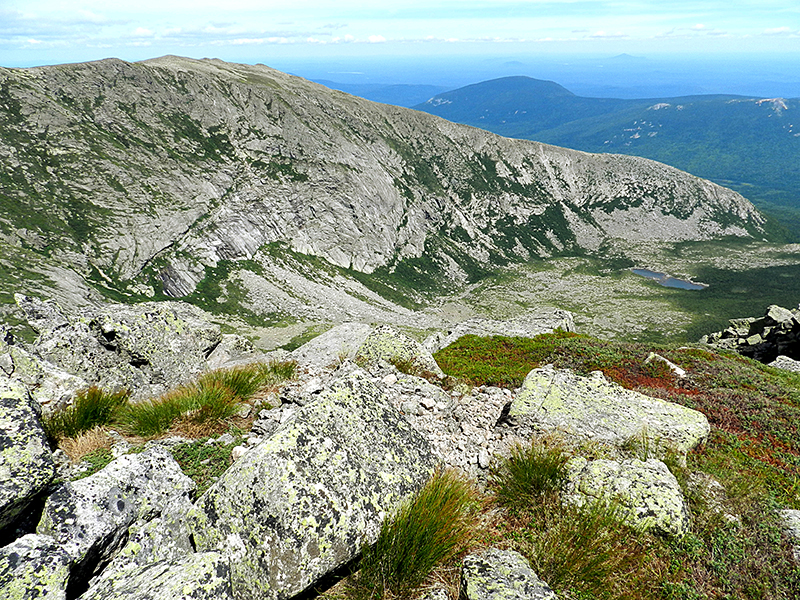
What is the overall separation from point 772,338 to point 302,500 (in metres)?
63.0

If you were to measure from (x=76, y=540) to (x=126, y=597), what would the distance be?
1.47 m

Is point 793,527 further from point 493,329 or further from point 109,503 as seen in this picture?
point 493,329

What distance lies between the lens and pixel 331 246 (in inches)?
6304

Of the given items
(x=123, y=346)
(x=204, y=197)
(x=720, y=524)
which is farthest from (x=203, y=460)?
(x=204, y=197)

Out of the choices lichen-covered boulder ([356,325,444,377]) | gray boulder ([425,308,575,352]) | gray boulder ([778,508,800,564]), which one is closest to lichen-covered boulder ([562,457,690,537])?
gray boulder ([778,508,800,564])

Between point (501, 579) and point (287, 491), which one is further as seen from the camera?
point (287, 491)

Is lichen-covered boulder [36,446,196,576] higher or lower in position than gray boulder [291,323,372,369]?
higher

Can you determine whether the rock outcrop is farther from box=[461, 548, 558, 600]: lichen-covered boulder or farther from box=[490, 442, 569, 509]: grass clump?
box=[461, 548, 558, 600]: lichen-covered boulder

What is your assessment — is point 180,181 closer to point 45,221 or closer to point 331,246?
point 45,221

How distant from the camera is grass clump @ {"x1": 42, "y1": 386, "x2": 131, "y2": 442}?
8773 millimetres

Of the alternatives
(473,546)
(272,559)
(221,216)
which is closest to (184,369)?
(272,559)

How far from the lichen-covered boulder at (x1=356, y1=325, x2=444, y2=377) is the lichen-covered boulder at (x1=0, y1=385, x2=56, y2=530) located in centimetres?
1031

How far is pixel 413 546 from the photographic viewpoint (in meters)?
5.64

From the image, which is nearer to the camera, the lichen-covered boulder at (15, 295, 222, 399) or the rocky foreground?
the rocky foreground
